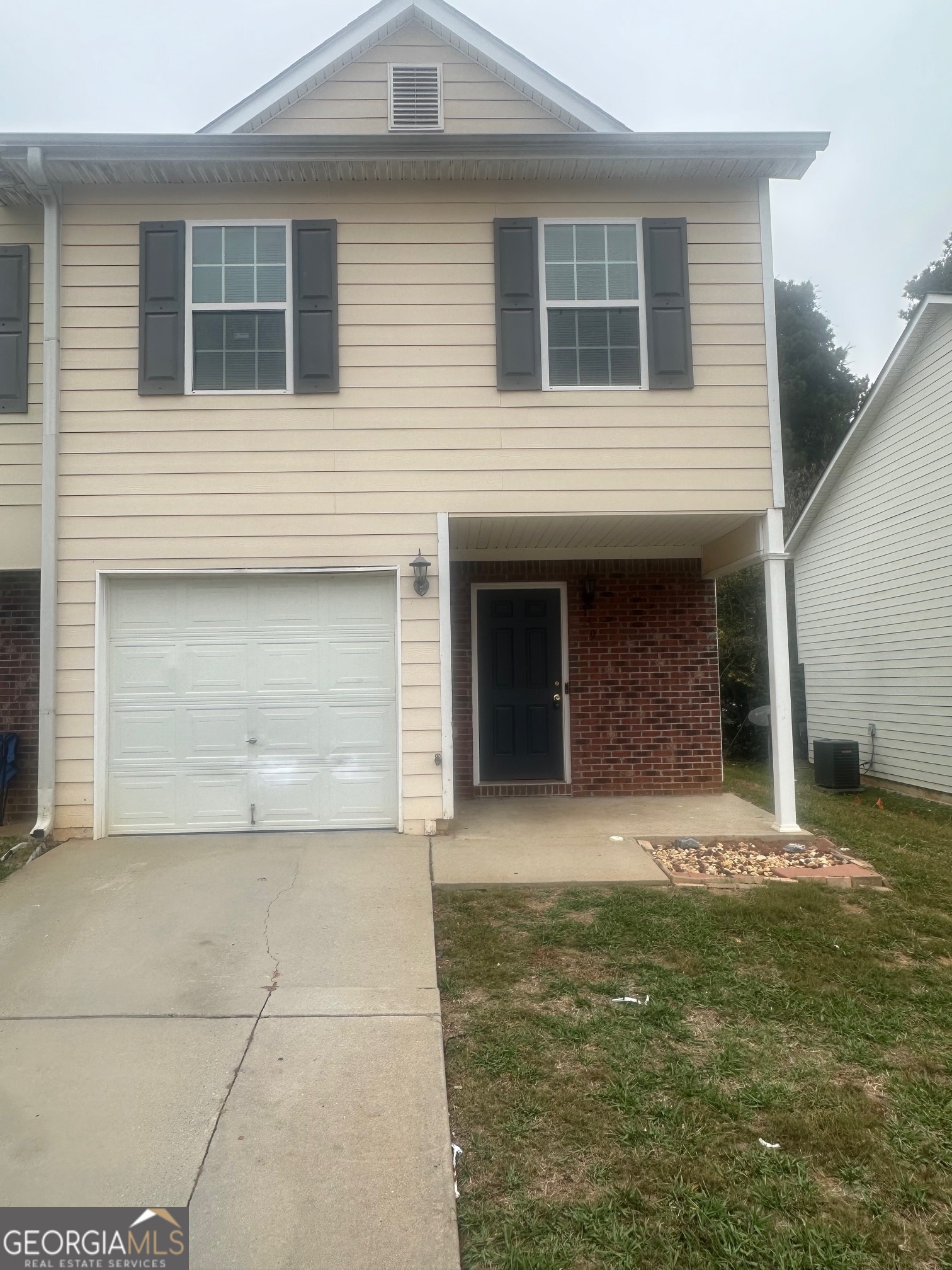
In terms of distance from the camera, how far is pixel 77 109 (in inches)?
800

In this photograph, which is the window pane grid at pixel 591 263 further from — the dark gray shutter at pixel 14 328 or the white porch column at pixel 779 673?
the dark gray shutter at pixel 14 328

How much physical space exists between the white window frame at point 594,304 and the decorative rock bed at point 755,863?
355 cm

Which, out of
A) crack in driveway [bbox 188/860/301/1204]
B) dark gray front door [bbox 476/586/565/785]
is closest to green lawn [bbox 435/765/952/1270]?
crack in driveway [bbox 188/860/301/1204]

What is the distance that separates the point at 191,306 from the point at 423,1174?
6121 millimetres

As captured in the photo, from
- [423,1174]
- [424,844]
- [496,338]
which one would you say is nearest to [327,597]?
[424,844]

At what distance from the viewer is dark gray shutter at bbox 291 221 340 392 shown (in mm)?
6316

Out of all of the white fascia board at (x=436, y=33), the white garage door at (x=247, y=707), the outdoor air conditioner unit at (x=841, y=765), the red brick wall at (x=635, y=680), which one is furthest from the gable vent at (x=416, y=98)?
the outdoor air conditioner unit at (x=841, y=765)

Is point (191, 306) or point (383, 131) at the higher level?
point (383, 131)

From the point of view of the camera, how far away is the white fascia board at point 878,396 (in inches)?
367

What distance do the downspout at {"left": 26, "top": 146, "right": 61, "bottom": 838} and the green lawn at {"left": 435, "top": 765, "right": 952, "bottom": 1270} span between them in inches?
126

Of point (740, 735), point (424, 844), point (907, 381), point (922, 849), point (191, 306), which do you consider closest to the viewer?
point (424, 844)

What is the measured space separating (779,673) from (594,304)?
329 cm

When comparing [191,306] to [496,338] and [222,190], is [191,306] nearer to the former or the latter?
[222,190]

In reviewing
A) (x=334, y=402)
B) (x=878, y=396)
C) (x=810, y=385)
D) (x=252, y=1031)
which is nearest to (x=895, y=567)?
(x=878, y=396)
